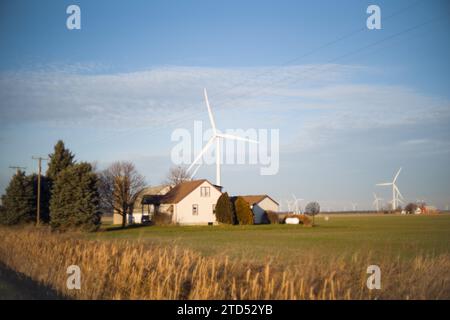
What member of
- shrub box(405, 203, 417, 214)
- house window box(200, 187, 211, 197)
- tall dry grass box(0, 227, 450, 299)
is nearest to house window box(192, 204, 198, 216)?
house window box(200, 187, 211, 197)

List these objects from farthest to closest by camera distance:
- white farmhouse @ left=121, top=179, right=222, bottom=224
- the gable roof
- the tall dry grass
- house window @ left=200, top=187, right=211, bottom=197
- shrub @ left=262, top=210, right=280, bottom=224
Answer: shrub @ left=262, top=210, right=280, bottom=224 → house window @ left=200, top=187, right=211, bottom=197 → the gable roof → white farmhouse @ left=121, top=179, right=222, bottom=224 → the tall dry grass

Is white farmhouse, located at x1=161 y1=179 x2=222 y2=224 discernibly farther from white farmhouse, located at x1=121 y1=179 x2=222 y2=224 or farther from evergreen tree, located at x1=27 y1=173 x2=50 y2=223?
evergreen tree, located at x1=27 y1=173 x2=50 y2=223

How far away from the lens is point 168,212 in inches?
2633

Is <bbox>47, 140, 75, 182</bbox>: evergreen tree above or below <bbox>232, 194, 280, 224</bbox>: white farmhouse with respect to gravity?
above

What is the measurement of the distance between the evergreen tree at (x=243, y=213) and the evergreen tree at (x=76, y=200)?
70.4ft

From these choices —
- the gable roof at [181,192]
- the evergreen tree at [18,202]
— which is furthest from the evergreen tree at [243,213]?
the evergreen tree at [18,202]

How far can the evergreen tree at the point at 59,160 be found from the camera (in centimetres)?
6103

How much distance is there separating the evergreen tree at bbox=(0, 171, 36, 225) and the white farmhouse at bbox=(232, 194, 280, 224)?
103 ft

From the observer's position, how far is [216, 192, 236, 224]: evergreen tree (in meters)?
64.6

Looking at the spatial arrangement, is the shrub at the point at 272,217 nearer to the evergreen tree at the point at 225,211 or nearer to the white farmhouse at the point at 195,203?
the white farmhouse at the point at 195,203

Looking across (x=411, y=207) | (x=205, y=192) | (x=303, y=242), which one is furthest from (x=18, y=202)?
(x=411, y=207)
